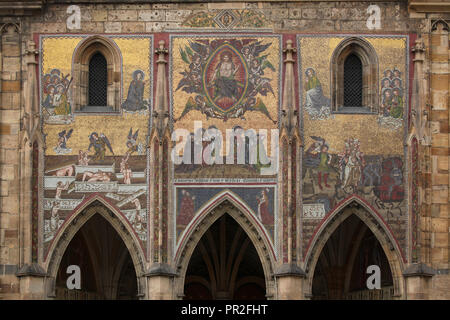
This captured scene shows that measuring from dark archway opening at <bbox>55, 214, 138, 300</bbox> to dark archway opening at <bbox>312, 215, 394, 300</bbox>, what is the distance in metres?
5.10

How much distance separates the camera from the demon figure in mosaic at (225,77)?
1438 inches

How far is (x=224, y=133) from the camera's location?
3641 cm

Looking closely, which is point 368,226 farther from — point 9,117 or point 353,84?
point 9,117

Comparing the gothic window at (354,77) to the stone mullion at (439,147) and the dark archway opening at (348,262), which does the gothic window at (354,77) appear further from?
the dark archway opening at (348,262)

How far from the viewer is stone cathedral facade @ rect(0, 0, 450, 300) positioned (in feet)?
118

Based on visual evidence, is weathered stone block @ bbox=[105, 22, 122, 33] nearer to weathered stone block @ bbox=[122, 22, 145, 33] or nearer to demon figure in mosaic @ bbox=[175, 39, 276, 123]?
weathered stone block @ bbox=[122, 22, 145, 33]

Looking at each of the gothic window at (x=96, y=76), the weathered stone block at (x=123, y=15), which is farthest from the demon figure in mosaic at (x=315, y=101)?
the gothic window at (x=96, y=76)

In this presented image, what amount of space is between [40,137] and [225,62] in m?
4.88

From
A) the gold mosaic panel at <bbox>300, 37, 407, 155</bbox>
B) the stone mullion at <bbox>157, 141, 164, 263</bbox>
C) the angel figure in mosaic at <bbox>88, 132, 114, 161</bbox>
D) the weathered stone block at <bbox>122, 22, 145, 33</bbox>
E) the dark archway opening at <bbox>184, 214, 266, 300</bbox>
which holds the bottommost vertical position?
the dark archway opening at <bbox>184, 214, 266, 300</bbox>

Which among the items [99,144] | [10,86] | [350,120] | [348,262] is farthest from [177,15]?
[348,262]

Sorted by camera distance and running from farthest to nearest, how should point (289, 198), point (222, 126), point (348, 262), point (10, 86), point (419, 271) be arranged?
1. point (348, 262)
2. point (10, 86)
3. point (222, 126)
4. point (289, 198)
5. point (419, 271)

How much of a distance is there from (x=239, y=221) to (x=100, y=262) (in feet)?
16.8

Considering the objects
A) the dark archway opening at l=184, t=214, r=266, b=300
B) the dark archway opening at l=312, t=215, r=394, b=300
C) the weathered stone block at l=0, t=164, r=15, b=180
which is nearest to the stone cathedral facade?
the weathered stone block at l=0, t=164, r=15, b=180

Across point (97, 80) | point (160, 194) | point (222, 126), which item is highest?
point (97, 80)
